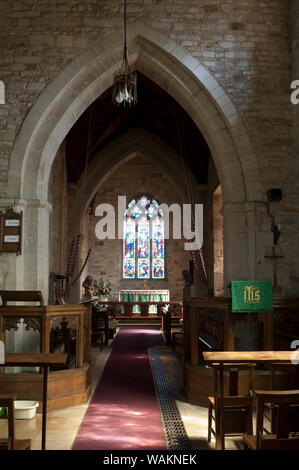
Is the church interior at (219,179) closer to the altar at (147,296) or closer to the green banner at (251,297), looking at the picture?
the green banner at (251,297)

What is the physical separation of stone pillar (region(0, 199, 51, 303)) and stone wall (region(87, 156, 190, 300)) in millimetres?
9209

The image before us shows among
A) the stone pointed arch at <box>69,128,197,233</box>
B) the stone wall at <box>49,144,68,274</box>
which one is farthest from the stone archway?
the stone pointed arch at <box>69,128,197,233</box>

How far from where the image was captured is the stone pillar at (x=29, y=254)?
236 inches

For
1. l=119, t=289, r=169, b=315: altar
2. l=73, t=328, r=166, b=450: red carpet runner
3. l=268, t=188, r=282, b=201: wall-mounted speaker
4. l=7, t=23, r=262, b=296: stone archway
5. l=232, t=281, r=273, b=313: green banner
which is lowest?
l=73, t=328, r=166, b=450: red carpet runner

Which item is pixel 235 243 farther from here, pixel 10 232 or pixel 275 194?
pixel 10 232

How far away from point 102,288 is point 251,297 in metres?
9.87

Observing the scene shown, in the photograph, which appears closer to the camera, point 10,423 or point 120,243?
point 10,423

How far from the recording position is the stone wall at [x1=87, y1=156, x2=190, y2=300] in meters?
15.4

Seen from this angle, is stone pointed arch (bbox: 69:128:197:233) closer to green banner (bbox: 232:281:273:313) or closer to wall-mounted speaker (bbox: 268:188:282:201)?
wall-mounted speaker (bbox: 268:188:282:201)

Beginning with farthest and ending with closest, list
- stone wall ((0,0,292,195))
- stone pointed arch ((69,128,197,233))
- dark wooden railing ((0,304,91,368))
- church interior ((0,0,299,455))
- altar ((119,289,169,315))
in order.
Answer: altar ((119,289,169,315)), stone pointed arch ((69,128,197,233)), stone wall ((0,0,292,195)), dark wooden railing ((0,304,91,368)), church interior ((0,0,299,455))

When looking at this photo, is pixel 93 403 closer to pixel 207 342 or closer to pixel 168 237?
pixel 207 342

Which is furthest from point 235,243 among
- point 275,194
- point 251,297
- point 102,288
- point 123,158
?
point 102,288

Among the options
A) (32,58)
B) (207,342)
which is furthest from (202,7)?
(207,342)

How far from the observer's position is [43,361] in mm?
3125
